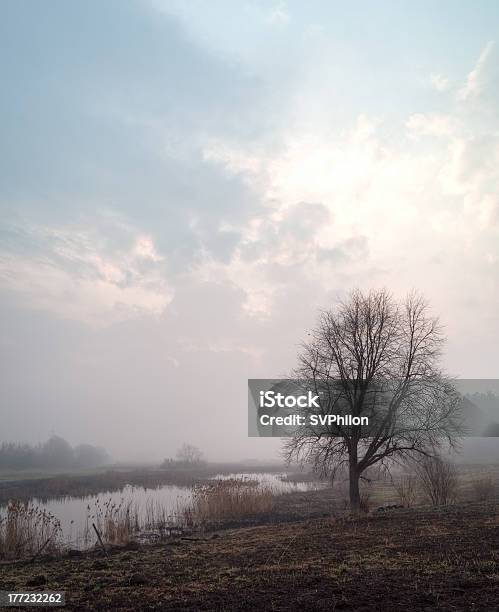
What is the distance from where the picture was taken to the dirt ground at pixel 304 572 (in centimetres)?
630

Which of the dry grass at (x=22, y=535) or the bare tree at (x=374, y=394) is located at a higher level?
the bare tree at (x=374, y=394)

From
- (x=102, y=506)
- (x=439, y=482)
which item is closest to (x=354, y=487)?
(x=439, y=482)

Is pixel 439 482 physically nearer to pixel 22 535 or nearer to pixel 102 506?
pixel 22 535

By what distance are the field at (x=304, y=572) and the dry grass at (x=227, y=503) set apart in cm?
780

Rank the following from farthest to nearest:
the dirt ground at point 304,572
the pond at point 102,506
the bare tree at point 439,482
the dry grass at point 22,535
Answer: the bare tree at point 439,482
the pond at point 102,506
the dry grass at point 22,535
the dirt ground at point 304,572

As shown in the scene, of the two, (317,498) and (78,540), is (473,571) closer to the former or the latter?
(78,540)

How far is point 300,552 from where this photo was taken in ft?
33.0

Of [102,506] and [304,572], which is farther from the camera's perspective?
[102,506]

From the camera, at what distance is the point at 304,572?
8.05 meters

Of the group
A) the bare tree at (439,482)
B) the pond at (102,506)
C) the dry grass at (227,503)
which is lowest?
the pond at (102,506)

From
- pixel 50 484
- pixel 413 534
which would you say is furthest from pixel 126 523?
pixel 50 484

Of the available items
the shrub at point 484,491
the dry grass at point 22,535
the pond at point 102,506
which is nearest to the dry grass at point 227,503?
the pond at point 102,506

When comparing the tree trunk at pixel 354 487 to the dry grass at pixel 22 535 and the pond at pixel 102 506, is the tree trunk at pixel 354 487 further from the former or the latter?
the dry grass at pixel 22 535

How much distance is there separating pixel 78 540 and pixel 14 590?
388 inches
